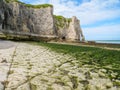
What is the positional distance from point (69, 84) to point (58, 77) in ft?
2.95

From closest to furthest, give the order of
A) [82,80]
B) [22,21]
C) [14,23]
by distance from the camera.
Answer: [82,80] < [14,23] < [22,21]

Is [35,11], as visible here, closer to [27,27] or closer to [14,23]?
[27,27]

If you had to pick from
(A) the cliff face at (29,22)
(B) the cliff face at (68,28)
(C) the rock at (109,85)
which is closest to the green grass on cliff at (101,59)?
(C) the rock at (109,85)

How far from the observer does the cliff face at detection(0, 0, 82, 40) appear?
162 feet

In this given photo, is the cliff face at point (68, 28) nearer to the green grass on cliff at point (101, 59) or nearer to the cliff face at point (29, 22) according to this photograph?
the cliff face at point (29, 22)

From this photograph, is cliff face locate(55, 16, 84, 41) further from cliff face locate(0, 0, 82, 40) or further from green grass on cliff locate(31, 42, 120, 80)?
green grass on cliff locate(31, 42, 120, 80)

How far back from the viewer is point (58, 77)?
262 inches

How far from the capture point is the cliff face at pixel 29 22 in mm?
49406

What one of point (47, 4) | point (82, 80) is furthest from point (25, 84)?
point (47, 4)

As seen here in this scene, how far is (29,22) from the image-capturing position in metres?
64.6

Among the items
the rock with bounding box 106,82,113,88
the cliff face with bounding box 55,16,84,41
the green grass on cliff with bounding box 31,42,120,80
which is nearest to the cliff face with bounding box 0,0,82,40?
the cliff face with bounding box 55,16,84,41

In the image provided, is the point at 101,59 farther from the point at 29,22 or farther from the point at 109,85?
the point at 29,22

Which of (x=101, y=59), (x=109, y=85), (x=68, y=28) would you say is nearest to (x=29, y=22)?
(x=68, y=28)

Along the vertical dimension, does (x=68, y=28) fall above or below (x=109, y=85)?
above
